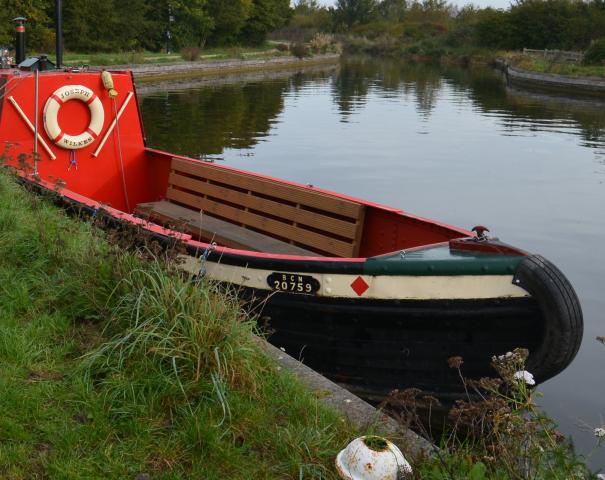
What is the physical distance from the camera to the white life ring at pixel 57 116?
780 cm

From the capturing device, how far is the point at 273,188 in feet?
22.8

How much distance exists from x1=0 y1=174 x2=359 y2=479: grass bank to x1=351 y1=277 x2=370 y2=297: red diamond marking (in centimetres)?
100

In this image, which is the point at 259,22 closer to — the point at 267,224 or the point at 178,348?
the point at 267,224

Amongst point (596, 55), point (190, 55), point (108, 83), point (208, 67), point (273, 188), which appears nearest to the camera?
point (273, 188)

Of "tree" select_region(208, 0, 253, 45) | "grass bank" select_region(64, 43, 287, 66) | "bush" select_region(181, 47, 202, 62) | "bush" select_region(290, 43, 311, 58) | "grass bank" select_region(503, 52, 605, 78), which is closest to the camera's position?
"grass bank" select_region(64, 43, 287, 66)

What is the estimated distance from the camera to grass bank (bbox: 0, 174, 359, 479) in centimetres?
303

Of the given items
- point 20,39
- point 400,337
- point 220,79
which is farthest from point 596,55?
point 400,337

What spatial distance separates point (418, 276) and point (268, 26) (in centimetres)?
6664

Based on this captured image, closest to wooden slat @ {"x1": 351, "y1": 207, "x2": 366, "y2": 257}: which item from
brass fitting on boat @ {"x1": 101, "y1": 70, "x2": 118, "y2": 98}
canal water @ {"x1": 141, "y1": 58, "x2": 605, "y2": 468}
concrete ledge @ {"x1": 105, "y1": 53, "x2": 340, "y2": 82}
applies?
canal water @ {"x1": 141, "y1": 58, "x2": 605, "y2": 468}

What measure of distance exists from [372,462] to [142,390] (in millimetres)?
1172

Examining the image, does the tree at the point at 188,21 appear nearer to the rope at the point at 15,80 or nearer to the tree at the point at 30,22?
the tree at the point at 30,22

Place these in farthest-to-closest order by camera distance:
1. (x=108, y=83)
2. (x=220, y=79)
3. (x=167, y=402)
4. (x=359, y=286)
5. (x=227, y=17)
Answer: (x=227, y=17)
(x=220, y=79)
(x=108, y=83)
(x=359, y=286)
(x=167, y=402)

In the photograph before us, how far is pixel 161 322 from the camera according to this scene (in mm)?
3656

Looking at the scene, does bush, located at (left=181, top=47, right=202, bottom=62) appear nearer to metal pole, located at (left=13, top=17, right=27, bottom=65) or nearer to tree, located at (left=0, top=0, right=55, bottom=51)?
tree, located at (left=0, top=0, right=55, bottom=51)
